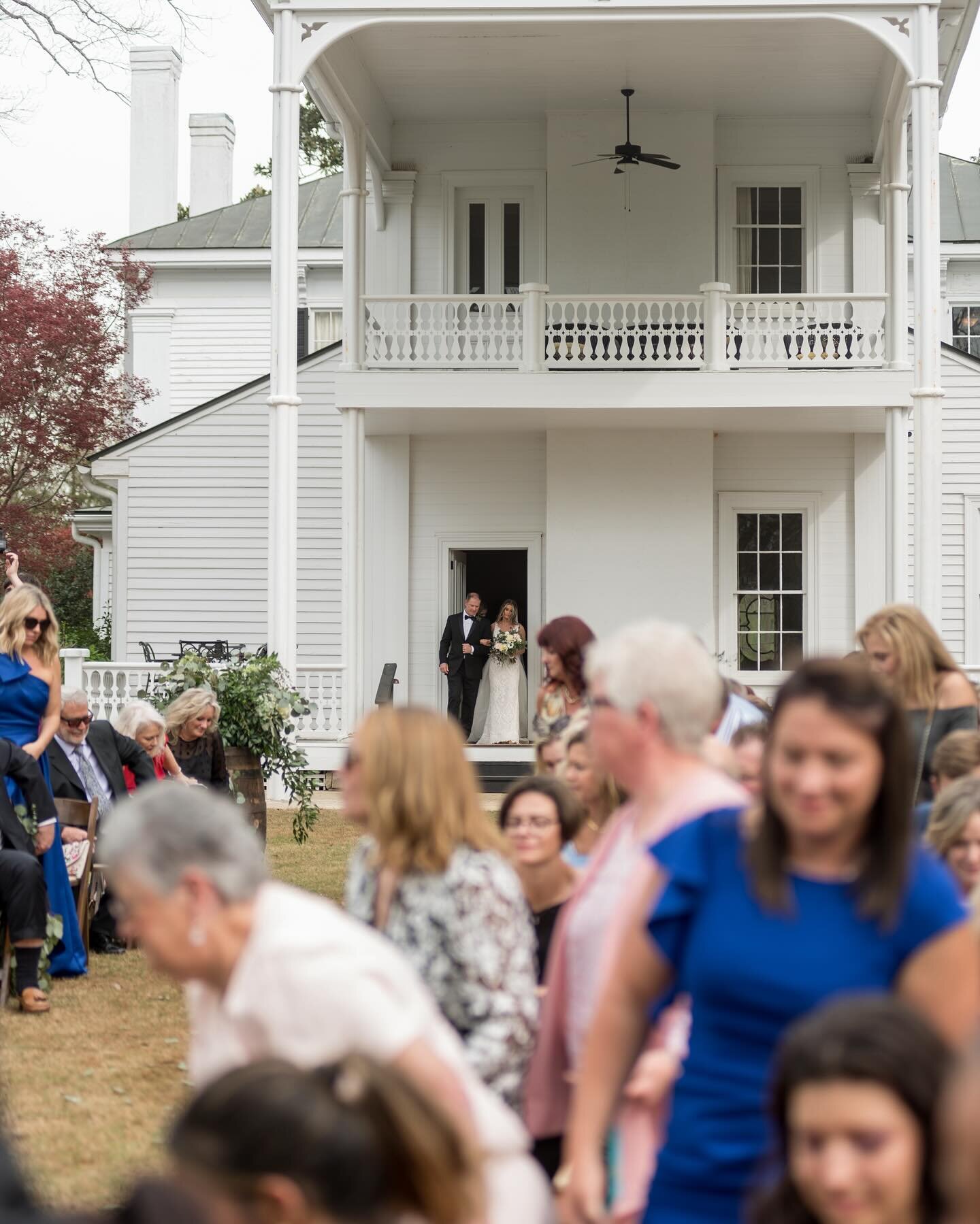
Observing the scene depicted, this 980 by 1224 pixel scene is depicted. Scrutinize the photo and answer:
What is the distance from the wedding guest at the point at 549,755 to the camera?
5375mm

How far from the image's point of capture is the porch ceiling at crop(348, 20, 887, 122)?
53.8ft

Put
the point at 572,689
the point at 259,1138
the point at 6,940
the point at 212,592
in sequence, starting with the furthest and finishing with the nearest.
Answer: the point at 212,592, the point at 6,940, the point at 572,689, the point at 259,1138

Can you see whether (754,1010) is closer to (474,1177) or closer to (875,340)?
(474,1177)

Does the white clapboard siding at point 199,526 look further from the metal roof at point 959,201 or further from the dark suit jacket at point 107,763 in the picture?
the dark suit jacket at point 107,763

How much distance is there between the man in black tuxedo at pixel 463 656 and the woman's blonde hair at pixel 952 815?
1446 cm

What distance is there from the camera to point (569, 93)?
18.3 m

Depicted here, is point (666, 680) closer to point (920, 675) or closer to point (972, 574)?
point (920, 675)

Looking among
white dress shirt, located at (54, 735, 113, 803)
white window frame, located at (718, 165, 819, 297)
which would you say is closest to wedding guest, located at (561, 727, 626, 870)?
white dress shirt, located at (54, 735, 113, 803)

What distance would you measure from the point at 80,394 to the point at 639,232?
449 inches

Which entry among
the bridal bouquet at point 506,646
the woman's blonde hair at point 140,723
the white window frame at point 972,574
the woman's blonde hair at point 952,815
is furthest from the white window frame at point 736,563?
the woman's blonde hair at point 952,815

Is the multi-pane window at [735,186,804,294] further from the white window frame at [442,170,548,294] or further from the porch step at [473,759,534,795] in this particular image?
the porch step at [473,759,534,795]

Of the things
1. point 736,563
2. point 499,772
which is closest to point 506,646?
point 499,772

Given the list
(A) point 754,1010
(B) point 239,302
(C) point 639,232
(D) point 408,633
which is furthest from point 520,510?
(A) point 754,1010

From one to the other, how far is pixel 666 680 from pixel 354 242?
52.6ft
